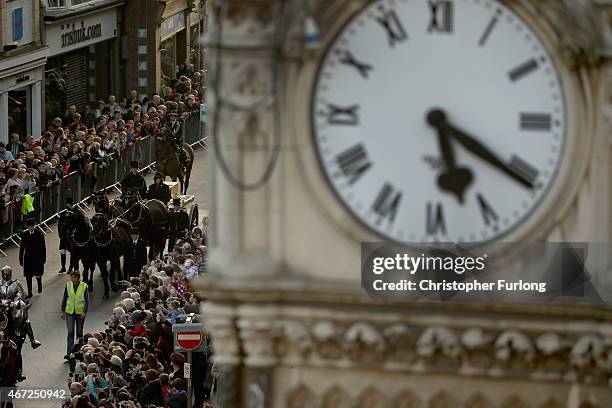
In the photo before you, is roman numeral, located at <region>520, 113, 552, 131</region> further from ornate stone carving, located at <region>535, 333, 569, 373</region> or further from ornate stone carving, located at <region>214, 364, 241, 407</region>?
ornate stone carving, located at <region>214, 364, 241, 407</region>

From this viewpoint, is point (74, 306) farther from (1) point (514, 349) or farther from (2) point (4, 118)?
(1) point (514, 349)

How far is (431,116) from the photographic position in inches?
378

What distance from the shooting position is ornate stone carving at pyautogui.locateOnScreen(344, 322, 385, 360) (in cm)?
955

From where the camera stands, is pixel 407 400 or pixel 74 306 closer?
pixel 407 400

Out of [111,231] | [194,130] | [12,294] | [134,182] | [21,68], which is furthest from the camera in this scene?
[194,130]

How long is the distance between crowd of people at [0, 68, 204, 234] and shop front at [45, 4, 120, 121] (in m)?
0.50

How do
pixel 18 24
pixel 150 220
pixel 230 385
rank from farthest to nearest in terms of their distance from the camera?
pixel 18 24 < pixel 150 220 < pixel 230 385

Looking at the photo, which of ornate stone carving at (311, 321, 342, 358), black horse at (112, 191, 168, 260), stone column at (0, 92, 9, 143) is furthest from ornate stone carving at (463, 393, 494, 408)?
stone column at (0, 92, 9, 143)

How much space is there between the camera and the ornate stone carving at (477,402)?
31.7 ft

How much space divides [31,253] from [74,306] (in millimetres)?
4807

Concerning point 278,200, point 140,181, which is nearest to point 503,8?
point 278,200

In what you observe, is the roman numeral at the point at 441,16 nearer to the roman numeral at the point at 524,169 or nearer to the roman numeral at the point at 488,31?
the roman numeral at the point at 488,31

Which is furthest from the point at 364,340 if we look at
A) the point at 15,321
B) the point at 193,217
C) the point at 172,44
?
the point at 172,44

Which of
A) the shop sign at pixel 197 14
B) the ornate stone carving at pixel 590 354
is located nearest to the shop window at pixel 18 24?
the shop sign at pixel 197 14
